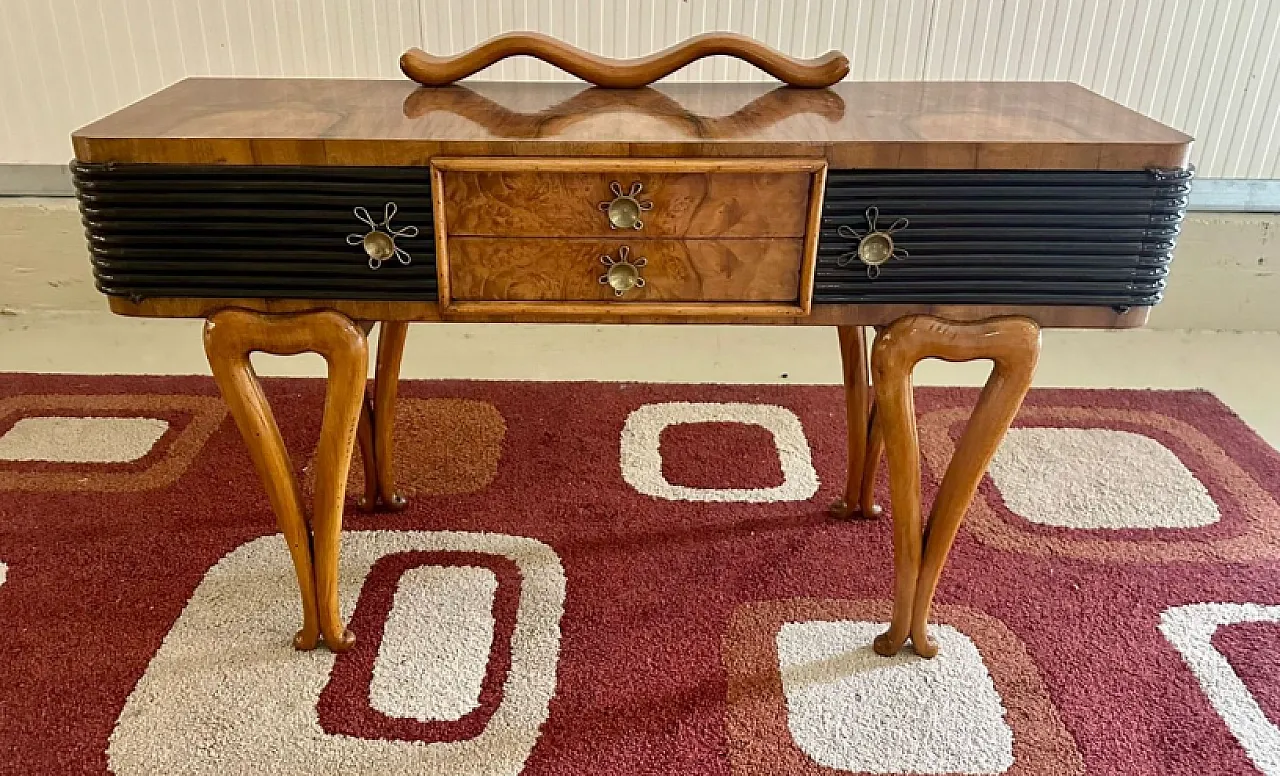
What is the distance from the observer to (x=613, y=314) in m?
0.89

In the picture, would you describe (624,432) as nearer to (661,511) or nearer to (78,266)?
(661,511)

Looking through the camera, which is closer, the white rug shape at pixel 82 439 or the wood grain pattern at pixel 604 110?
the wood grain pattern at pixel 604 110

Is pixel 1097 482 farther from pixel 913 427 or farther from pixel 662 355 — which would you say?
pixel 662 355

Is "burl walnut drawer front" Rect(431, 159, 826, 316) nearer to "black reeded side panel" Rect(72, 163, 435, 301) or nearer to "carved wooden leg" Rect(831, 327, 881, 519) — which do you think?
"black reeded side panel" Rect(72, 163, 435, 301)

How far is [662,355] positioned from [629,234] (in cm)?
92

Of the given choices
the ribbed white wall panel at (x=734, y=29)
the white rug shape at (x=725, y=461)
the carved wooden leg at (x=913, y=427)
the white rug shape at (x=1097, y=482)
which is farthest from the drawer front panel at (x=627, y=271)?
the ribbed white wall panel at (x=734, y=29)

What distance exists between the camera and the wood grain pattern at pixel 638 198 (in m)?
0.84

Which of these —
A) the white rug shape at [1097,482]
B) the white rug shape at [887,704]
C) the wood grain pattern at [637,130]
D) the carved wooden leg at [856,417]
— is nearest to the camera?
the wood grain pattern at [637,130]

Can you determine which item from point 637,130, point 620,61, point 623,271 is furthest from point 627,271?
point 620,61

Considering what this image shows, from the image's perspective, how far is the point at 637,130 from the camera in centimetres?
88

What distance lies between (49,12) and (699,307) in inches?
52.8

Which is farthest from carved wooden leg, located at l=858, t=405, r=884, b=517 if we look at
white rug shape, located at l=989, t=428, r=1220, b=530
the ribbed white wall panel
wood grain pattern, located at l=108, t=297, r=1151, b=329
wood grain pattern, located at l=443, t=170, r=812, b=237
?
the ribbed white wall panel

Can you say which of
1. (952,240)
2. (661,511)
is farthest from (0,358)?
(952,240)

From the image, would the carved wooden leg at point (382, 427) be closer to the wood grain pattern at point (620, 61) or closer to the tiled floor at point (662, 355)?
the wood grain pattern at point (620, 61)
